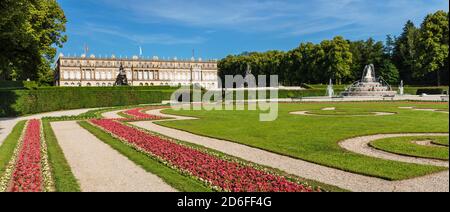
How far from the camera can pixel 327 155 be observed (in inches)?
342

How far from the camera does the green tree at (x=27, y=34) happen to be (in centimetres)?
1462

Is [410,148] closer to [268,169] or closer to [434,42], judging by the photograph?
[268,169]

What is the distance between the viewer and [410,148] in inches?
370

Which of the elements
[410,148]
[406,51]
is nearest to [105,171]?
[410,148]

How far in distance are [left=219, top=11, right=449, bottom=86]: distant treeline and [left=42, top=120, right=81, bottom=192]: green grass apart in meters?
53.5

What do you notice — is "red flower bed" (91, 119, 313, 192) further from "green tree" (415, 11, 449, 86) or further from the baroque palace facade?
the baroque palace facade

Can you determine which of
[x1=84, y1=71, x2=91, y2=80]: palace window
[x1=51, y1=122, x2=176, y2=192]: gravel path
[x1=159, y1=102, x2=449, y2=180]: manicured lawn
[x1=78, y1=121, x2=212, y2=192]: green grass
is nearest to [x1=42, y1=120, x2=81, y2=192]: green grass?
[x1=51, y1=122, x2=176, y2=192]: gravel path

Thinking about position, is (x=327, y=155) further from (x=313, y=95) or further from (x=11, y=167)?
(x=313, y=95)

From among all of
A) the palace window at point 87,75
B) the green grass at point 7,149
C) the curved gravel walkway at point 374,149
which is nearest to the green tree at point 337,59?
the curved gravel walkway at point 374,149

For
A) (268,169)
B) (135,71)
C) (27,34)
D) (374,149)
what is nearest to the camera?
(268,169)

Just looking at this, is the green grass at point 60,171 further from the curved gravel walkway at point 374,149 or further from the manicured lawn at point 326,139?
the curved gravel walkway at point 374,149

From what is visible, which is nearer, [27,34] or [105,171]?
[105,171]

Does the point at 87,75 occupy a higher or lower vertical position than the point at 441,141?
higher

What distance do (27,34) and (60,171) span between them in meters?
12.0
